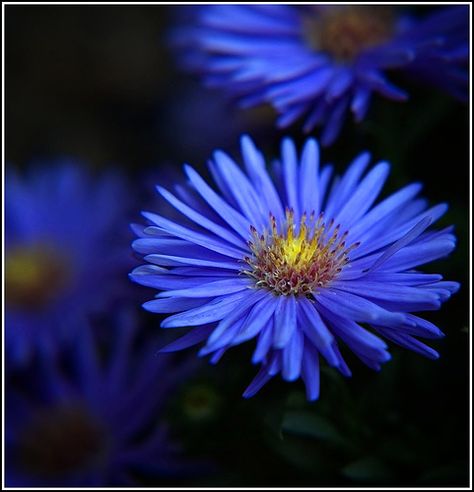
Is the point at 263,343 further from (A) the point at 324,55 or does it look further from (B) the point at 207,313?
(A) the point at 324,55

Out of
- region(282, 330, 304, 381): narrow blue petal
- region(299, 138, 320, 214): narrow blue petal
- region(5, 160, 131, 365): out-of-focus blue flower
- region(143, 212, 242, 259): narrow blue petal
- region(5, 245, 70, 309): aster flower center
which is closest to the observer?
region(282, 330, 304, 381): narrow blue petal

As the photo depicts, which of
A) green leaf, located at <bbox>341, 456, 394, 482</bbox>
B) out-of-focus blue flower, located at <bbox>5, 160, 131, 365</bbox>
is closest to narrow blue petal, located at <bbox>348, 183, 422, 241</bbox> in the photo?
green leaf, located at <bbox>341, 456, 394, 482</bbox>

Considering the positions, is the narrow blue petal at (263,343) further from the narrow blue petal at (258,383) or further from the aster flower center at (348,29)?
the aster flower center at (348,29)

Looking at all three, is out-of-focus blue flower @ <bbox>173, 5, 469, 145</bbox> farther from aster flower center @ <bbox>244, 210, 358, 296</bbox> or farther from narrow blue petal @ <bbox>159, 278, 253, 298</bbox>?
narrow blue petal @ <bbox>159, 278, 253, 298</bbox>

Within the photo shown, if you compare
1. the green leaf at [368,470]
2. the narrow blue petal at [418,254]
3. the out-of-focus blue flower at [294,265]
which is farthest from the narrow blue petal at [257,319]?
the green leaf at [368,470]

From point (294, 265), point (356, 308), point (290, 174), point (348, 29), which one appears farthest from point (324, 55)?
point (356, 308)

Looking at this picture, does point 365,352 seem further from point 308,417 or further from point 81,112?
point 81,112

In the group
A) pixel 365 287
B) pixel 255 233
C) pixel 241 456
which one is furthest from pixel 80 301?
pixel 365 287
